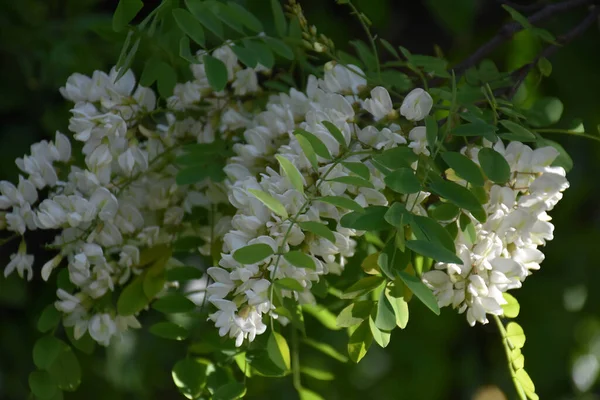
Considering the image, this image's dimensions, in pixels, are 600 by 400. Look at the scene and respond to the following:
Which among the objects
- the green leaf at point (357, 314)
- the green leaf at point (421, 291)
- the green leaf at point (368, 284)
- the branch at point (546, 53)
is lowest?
the green leaf at point (357, 314)

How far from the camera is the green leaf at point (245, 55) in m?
0.57

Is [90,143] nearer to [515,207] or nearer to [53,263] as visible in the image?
[53,263]

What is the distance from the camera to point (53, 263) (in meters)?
0.56

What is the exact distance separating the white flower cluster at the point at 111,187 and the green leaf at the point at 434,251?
20cm

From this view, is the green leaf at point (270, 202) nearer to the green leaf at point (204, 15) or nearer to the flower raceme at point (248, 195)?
the flower raceme at point (248, 195)

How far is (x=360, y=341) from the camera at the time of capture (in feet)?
1.64

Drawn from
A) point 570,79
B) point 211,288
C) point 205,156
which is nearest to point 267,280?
point 211,288

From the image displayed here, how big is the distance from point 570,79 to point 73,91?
70cm

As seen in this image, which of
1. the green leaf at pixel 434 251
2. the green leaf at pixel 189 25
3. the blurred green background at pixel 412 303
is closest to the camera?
the green leaf at pixel 434 251

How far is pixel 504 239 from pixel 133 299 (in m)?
0.28

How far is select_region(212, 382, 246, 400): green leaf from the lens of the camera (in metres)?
0.53

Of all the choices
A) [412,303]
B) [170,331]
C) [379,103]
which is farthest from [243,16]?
[412,303]

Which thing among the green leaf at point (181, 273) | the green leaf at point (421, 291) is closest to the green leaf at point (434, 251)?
the green leaf at point (421, 291)

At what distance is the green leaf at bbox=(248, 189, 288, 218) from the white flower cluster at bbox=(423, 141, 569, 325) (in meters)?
0.12
